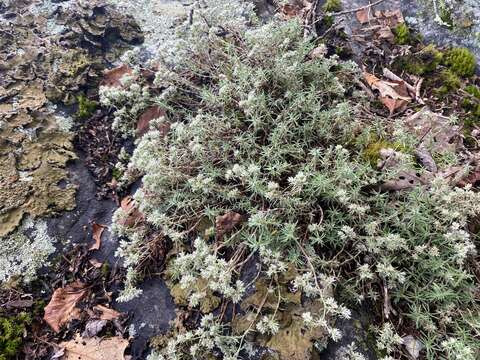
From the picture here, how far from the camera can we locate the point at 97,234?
381cm

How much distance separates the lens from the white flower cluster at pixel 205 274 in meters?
2.95

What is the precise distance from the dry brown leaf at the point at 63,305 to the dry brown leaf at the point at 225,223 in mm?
1312

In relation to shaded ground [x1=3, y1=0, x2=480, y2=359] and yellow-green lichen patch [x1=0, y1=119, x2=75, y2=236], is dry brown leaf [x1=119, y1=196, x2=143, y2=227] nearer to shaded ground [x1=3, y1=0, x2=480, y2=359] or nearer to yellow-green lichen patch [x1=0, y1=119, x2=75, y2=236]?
shaded ground [x1=3, y1=0, x2=480, y2=359]

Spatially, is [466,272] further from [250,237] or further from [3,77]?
[3,77]

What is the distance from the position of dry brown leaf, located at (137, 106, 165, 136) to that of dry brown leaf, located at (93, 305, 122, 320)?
1.89m

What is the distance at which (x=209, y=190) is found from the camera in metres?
3.42

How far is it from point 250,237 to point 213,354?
2.98 feet

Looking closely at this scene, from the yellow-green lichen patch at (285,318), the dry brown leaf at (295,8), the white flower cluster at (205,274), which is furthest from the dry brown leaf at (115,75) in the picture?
the yellow-green lichen patch at (285,318)

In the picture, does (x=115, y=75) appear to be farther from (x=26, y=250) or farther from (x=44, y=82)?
(x=26, y=250)

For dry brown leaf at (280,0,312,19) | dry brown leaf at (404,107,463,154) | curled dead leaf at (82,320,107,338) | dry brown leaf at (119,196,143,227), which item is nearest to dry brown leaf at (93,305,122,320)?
curled dead leaf at (82,320,107,338)

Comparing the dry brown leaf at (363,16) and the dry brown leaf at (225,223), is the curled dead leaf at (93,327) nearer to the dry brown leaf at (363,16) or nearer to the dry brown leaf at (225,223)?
the dry brown leaf at (225,223)

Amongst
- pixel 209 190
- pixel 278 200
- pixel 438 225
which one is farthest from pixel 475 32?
pixel 209 190

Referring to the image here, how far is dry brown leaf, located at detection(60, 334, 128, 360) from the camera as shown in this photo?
121 inches

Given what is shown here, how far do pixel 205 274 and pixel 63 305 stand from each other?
4.45 ft
